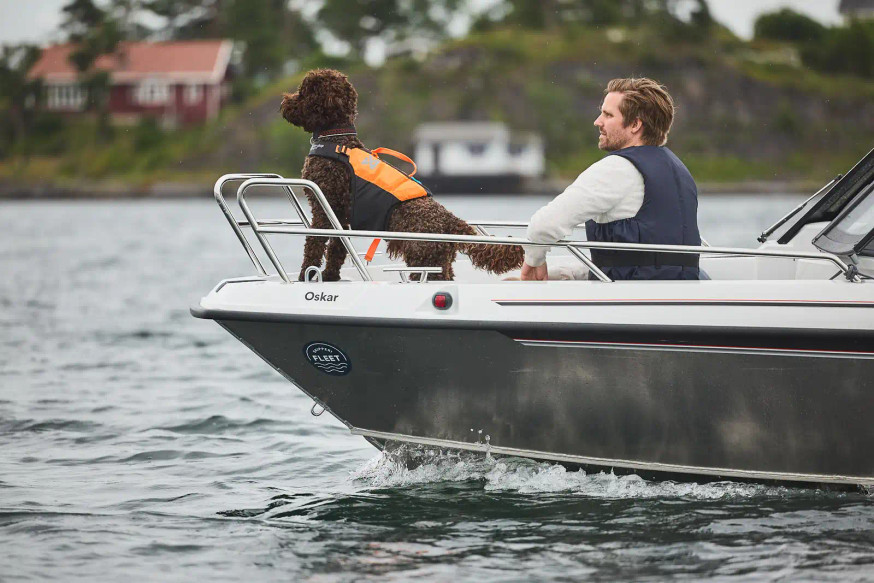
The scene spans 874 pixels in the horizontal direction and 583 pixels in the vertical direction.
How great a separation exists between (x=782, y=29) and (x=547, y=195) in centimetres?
3594

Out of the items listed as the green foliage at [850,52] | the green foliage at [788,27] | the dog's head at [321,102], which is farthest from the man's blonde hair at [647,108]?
the green foliage at [788,27]

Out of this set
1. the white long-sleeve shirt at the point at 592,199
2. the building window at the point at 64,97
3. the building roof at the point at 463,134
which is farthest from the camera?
the building window at the point at 64,97

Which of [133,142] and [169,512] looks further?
[133,142]

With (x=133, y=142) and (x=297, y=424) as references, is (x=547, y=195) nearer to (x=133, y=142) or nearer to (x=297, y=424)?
(x=133, y=142)

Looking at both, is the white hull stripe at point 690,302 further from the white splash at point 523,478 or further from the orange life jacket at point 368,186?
the white splash at point 523,478

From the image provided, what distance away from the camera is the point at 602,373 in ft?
18.6

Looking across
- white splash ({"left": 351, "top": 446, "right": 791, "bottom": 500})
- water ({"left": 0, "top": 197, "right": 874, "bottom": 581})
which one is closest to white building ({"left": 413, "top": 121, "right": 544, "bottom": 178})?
water ({"left": 0, "top": 197, "right": 874, "bottom": 581})

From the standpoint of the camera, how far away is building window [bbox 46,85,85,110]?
84312mm

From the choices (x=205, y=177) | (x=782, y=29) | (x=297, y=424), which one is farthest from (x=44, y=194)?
(x=297, y=424)

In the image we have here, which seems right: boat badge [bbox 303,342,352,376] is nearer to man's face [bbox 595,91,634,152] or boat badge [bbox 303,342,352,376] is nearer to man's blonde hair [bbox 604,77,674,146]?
man's face [bbox 595,91,634,152]

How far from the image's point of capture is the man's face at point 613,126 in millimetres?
5777

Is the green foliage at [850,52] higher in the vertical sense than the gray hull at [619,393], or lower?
higher

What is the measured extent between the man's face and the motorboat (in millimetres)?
563

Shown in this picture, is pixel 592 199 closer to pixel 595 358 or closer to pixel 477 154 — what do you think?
pixel 595 358
